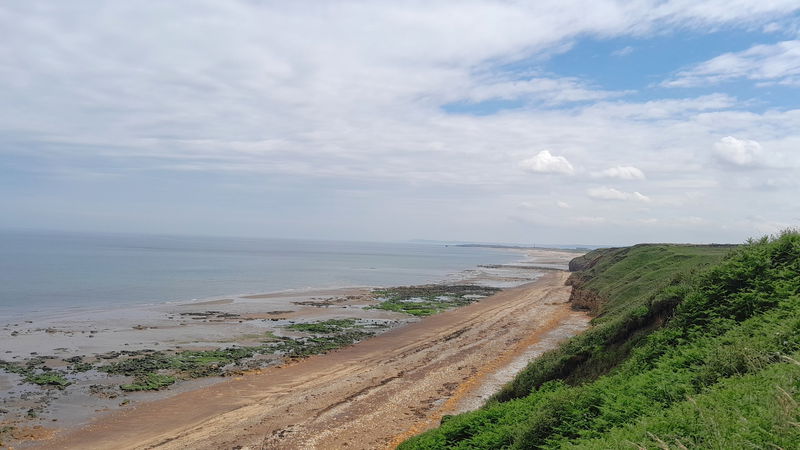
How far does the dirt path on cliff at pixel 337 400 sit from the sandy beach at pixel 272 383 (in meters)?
0.06

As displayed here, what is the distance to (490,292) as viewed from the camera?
70938 millimetres

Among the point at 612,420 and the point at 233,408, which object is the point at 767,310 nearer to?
the point at 612,420

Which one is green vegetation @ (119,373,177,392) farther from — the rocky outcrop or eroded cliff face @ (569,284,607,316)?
the rocky outcrop

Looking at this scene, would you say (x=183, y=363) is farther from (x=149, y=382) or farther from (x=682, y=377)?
(x=682, y=377)

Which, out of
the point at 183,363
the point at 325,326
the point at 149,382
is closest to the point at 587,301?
the point at 325,326

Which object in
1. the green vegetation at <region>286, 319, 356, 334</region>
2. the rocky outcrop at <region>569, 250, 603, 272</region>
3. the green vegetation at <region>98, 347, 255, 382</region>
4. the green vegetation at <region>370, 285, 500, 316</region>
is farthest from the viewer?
the rocky outcrop at <region>569, 250, 603, 272</region>

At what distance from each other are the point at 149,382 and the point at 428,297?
42.4m

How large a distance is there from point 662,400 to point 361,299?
54472 millimetres

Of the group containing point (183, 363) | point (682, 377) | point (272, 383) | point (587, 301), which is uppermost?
point (682, 377)

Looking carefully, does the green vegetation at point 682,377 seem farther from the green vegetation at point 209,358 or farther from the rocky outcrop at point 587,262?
the rocky outcrop at point 587,262

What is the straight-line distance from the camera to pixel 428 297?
64.4 metres

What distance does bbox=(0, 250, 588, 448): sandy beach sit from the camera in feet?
61.5

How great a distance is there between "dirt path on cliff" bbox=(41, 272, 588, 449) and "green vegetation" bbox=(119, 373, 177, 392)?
2.42 meters

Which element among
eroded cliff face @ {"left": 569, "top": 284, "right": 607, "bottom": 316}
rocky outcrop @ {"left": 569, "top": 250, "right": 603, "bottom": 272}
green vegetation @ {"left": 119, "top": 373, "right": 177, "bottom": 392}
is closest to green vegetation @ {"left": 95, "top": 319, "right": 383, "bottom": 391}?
green vegetation @ {"left": 119, "top": 373, "right": 177, "bottom": 392}
